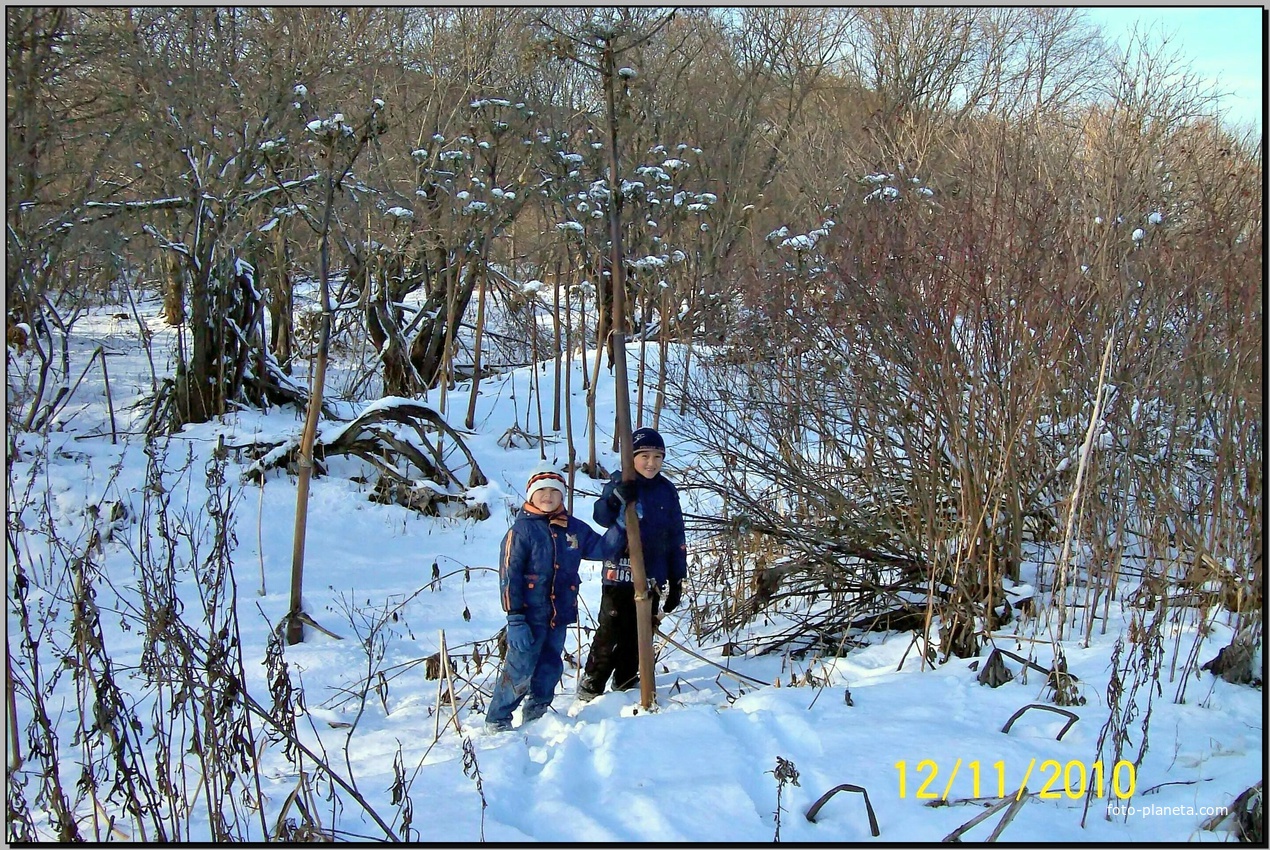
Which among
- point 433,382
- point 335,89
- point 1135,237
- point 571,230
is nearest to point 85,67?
point 335,89

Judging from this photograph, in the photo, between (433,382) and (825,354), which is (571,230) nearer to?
(825,354)

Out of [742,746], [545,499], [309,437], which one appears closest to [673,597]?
[545,499]

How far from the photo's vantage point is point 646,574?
189 inches

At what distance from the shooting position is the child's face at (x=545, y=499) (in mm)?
4508

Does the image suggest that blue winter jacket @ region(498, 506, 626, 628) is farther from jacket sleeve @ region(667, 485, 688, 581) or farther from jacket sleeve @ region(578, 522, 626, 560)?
jacket sleeve @ region(667, 485, 688, 581)

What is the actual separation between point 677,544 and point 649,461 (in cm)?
47

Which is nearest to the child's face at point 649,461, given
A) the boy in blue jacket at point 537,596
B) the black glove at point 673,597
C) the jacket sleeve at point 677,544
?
the jacket sleeve at point 677,544

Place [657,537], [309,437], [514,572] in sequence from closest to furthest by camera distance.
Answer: [514,572] → [657,537] → [309,437]

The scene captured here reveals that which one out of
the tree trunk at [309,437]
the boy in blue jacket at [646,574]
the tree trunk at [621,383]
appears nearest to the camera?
the tree trunk at [621,383]

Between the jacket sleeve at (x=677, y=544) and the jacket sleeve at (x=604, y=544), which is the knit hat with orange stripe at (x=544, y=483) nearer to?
the jacket sleeve at (x=604, y=544)

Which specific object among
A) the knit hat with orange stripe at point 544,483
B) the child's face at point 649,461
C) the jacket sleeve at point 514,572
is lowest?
the jacket sleeve at point 514,572

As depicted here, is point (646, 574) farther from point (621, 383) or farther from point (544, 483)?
point (621, 383)

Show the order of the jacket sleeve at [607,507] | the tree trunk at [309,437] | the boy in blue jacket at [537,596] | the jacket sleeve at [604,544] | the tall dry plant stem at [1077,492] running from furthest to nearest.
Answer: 1. the tree trunk at [309,437]
2. the jacket sleeve at [604,544]
3. the jacket sleeve at [607,507]
4. the boy in blue jacket at [537,596]
5. the tall dry plant stem at [1077,492]

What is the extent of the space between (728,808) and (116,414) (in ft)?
28.8
